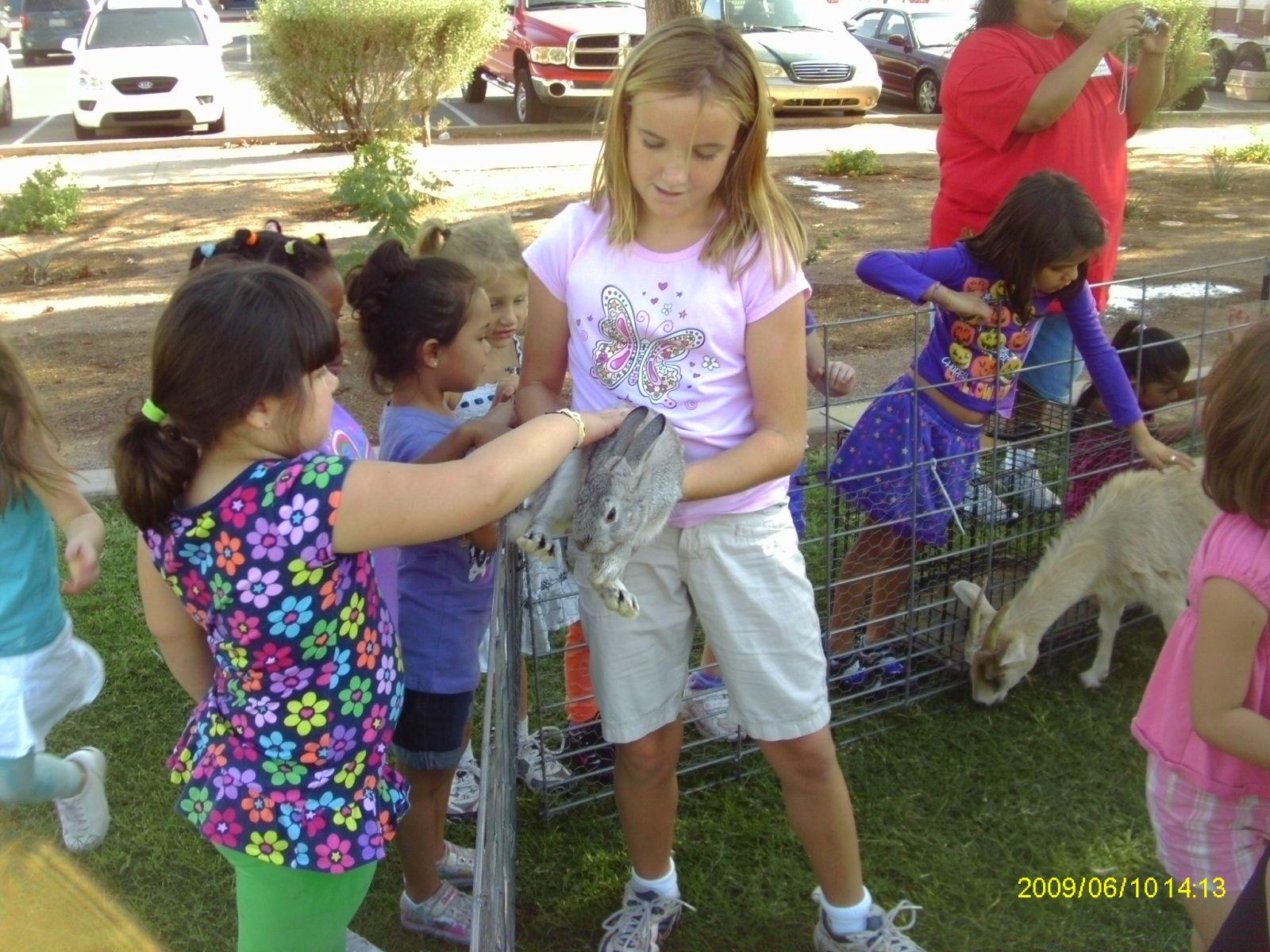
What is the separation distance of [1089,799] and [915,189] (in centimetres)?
917

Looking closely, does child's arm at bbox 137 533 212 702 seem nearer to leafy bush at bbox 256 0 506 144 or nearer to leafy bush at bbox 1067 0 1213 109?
leafy bush at bbox 256 0 506 144

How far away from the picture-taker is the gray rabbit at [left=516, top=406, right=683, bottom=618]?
1.99m

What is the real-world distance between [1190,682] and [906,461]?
136cm

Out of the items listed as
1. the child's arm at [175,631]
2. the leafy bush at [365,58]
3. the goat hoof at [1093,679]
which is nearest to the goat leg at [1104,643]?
the goat hoof at [1093,679]

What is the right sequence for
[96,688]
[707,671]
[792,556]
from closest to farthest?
[792,556] < [96,688] < [707,671]

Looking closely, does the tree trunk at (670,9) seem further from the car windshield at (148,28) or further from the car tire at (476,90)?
the car tire at (476,90)

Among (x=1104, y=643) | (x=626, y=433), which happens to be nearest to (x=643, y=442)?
(x=626, y=433)

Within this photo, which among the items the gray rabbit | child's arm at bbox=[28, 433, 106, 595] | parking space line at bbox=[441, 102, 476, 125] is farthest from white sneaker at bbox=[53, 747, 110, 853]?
parking space line at bbox=[441, 102, 476, 125]

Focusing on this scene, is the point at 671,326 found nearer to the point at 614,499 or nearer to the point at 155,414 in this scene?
the point at 614,499

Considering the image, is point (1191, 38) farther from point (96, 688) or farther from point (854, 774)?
point (96, 688)

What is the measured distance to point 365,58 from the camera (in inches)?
505

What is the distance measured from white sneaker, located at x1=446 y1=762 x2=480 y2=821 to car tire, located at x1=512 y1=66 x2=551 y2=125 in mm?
14338

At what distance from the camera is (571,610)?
3.26 meters

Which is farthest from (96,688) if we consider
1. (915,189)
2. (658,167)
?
(915,189)
